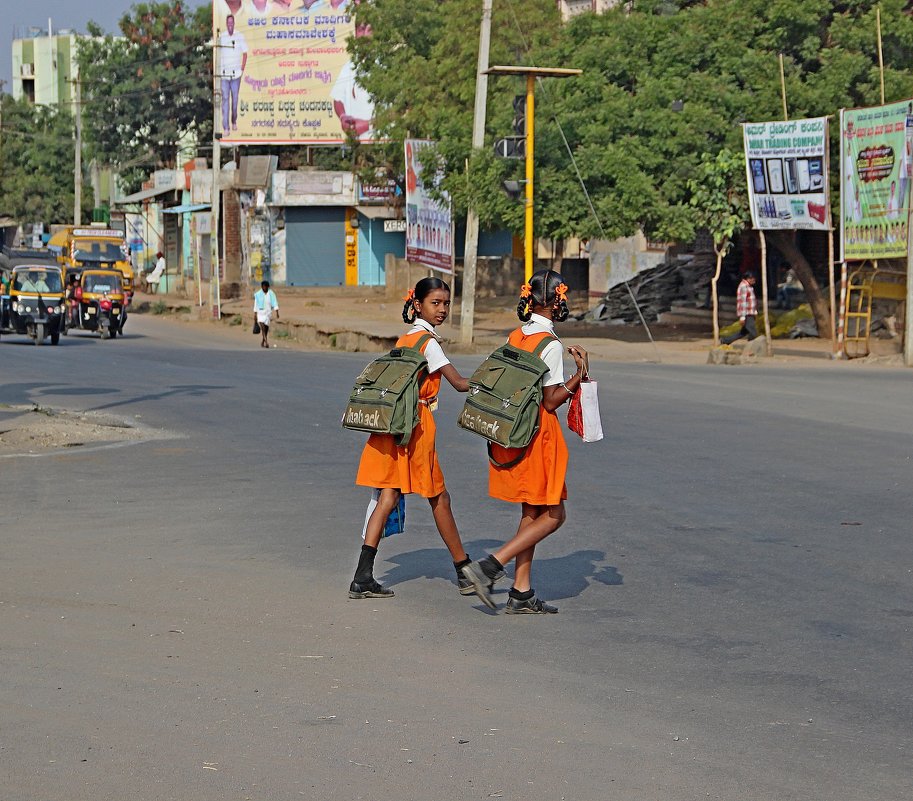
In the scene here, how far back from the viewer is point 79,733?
5.15 m

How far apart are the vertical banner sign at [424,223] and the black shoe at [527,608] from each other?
32.6 m

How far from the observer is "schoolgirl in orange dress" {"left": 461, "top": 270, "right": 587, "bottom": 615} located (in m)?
7.01

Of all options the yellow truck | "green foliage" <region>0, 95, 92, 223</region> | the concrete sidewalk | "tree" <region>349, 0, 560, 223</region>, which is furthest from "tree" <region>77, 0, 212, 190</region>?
"tree" <region>349, 0, 560, 223</region>

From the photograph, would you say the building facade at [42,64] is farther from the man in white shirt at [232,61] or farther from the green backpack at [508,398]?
the green backpack at [508,398]

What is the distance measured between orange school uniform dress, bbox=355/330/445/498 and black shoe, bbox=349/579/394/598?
59 centimetres

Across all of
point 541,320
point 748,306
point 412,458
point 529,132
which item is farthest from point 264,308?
point 541,320

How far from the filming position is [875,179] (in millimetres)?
27234

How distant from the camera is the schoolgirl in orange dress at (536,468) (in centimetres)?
701

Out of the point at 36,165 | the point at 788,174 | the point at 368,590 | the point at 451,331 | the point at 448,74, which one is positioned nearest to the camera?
the point at 368,590

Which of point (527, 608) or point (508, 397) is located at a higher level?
point (508, 397)

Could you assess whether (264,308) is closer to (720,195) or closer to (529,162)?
(529,162)

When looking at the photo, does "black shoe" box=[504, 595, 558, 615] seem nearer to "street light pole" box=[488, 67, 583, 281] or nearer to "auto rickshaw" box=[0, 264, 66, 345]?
"street light pole" box=[488, 67, 583, 281]

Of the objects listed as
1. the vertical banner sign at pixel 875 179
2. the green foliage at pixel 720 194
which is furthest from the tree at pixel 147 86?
the vertical banner sign at pixel 875 179

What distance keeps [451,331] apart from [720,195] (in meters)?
10.3
